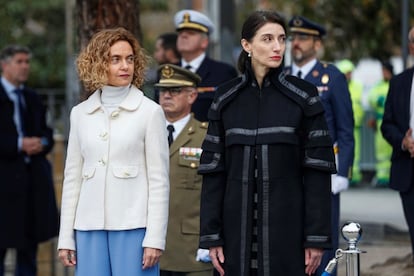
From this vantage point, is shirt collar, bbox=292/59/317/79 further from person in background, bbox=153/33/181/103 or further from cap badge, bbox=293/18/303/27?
person in background, bbox=153/33/181/103

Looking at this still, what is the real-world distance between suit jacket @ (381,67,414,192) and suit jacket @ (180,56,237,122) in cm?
123

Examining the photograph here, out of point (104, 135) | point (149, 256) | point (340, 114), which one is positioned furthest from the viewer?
point (340, 114)

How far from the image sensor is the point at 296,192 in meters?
5.97

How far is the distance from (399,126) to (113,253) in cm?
329

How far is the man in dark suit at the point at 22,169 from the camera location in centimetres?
1047

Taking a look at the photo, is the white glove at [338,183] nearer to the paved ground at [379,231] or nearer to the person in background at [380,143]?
the paved ground at [379,231]

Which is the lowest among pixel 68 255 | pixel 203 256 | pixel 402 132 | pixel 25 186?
pixel 203 256

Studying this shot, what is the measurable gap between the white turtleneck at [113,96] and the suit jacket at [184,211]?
1.12 m

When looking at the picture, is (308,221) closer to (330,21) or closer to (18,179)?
(18,179)

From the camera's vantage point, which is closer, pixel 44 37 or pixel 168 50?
pixel 168 50

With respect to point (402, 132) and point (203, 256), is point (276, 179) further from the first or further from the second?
point (402, 132)

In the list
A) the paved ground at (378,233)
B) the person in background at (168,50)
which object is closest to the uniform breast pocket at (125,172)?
the paved ground at (378,233)

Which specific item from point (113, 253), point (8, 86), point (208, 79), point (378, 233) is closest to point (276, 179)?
point (113, 253)

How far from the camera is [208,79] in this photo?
30.1ft
